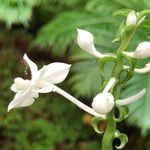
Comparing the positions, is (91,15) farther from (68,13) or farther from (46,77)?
(46,77)

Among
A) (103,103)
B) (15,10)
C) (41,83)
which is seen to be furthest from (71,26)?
(103,103)

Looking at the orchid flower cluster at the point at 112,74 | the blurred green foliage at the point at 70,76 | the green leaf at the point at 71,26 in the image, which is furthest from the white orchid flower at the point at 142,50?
the green leaf at the point at 71,26

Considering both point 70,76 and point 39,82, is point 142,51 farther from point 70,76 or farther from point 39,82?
point 70,76

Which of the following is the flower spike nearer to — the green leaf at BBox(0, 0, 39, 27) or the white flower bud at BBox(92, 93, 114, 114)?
the white flower bud at BBox(92, 93, 114, 114)

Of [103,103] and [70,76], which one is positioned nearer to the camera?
[103,103]

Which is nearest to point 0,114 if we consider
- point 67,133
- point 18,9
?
point 67,133

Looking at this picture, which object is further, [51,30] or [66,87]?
[66,87]

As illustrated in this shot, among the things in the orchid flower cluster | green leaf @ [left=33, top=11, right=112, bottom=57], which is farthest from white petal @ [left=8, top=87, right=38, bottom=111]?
green leaf @ [left=33, top=11, right=112, bottom=57]
